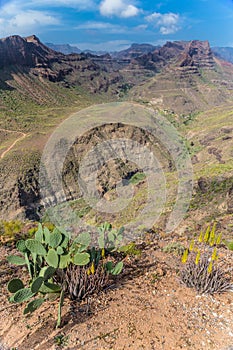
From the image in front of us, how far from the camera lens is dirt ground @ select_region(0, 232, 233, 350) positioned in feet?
13.9

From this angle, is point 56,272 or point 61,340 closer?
point 61,340

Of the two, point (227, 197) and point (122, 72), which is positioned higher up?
point (122, 72)

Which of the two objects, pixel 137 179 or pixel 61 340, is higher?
pixel 61 340

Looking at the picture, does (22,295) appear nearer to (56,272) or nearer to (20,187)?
(56,272)

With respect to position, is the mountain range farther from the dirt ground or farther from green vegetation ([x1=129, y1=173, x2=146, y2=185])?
the dirt ground

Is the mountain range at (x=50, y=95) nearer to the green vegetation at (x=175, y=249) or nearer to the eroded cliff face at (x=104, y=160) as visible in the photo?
the eroded cliff face at (x=104, y=160)

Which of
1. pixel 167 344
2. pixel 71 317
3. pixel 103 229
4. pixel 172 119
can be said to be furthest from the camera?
pixel 172 119

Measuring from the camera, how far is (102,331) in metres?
4.39

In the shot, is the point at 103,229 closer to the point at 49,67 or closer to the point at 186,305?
the point at 186,305

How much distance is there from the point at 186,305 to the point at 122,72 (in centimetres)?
18400

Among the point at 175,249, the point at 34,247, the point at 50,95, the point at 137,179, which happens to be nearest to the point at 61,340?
the point at 34,247

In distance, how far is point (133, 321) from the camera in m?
4.58

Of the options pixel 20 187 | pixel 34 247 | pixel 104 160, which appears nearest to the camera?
pixel 34 247

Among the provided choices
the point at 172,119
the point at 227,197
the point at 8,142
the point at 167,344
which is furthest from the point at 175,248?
the point at 172,119
